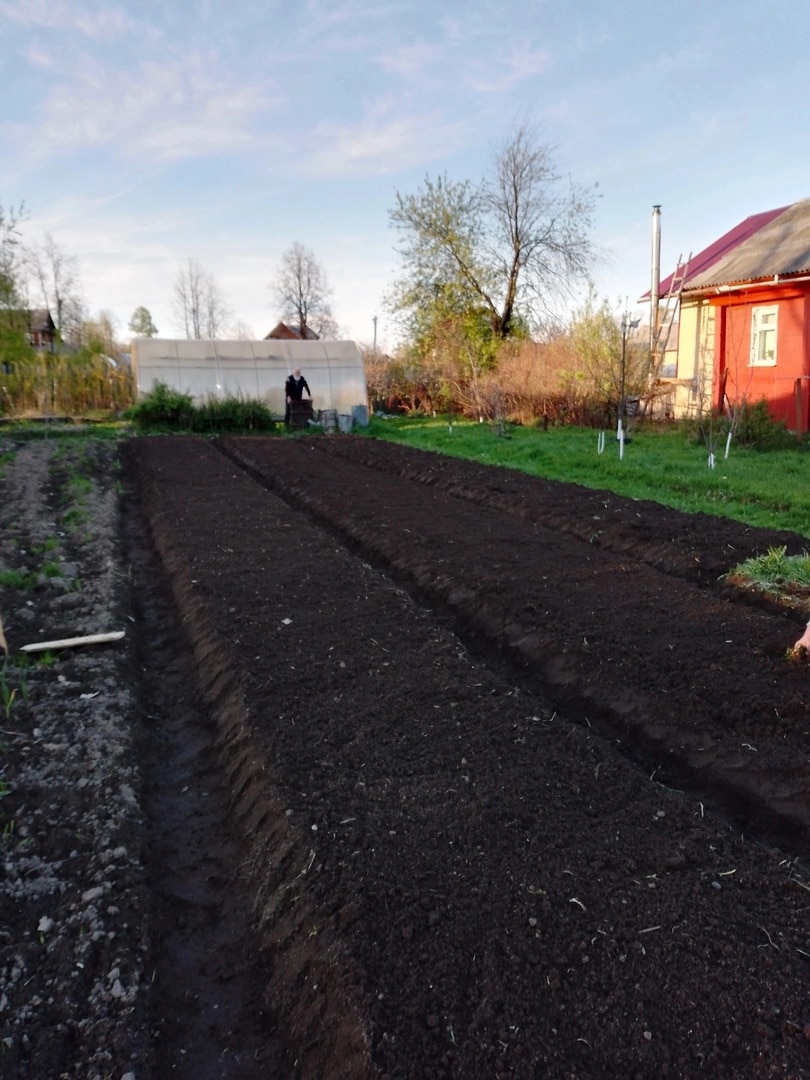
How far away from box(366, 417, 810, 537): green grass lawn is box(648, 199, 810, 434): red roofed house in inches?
68.4

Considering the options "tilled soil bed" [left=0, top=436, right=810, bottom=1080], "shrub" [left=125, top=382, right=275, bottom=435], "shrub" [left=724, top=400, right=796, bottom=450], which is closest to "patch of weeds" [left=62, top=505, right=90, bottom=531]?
"tilled soil bed" [left=0, top=436, right=810, bottom=1080]

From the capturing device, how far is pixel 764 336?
16.8 meters

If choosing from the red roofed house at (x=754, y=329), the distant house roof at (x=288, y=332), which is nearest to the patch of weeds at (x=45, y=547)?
the red roofed house at (x=754, y=329)

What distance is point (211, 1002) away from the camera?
255 centimetres

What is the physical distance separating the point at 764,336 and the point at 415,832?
16.7m

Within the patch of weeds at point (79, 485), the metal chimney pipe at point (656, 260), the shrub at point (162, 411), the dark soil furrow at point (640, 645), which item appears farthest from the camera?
the shrub at point (162, 411)

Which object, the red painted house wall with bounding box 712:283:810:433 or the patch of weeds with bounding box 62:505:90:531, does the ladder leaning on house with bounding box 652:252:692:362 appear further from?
the patch of weeds with bounding box 62:505:90:531

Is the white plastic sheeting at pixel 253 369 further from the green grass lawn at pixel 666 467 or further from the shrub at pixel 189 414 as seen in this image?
the green grass lawn at pixel 666 467

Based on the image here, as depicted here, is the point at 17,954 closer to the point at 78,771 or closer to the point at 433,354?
the point at 78,771

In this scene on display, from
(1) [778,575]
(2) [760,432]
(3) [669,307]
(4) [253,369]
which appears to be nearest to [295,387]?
(4) [253,369]

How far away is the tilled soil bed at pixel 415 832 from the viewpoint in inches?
89.7

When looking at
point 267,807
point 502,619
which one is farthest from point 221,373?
point 267,807

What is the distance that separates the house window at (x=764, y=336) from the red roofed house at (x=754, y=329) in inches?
0.9

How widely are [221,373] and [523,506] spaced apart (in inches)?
663
